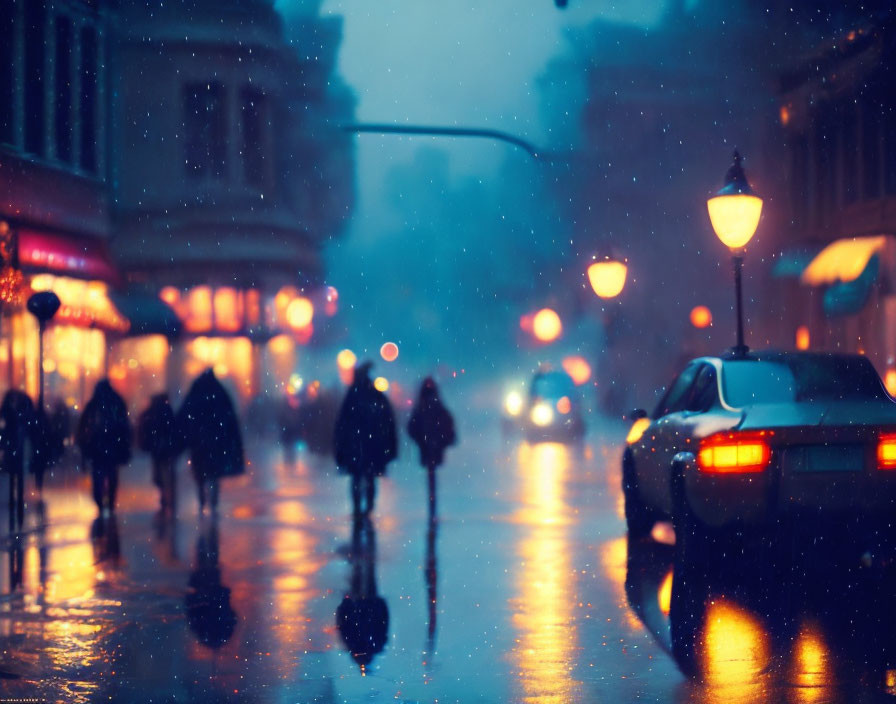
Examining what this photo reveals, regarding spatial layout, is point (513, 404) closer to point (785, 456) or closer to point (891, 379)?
point (891, 379)

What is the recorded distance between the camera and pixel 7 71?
3012 centimetres

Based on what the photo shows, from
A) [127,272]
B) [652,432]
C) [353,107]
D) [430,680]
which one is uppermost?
[353,107]

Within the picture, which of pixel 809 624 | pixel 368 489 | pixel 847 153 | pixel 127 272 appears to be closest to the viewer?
pixel 809 624

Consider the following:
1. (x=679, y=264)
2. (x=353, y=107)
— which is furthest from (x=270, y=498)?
(x=353, y=107)

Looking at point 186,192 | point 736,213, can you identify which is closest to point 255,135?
point 186,192

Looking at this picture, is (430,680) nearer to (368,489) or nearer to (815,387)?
(815,387)

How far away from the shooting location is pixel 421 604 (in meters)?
9.99

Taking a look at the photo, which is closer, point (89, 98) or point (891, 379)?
point (891, 379)

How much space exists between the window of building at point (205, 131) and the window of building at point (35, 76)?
13.9 m

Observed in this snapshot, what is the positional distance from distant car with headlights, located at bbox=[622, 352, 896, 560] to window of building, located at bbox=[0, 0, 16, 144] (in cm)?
2142

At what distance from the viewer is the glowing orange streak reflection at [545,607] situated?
7254 millimetres

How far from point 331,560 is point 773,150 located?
101 feet

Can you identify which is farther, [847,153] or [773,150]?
[773,150]

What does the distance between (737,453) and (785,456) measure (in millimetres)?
327
